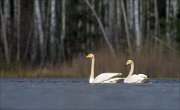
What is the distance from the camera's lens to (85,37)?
4338 cm

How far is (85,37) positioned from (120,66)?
1010 cm

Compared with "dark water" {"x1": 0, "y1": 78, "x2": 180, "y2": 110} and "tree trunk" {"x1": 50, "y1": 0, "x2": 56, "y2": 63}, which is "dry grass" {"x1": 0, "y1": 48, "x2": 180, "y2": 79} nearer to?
"tree trunk" {"x1": 50, "y1": 0, "x2": 56, "y2": 63}

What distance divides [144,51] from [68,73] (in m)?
3.13

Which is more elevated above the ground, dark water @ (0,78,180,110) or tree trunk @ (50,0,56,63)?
dark water @ (0,78,180,110)

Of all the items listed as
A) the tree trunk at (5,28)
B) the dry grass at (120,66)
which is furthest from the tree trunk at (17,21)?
the dry grass at (120,66)

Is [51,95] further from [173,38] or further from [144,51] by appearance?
[173,38]

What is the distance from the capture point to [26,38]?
43.9 metres

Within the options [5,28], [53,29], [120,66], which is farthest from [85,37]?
[120,66]

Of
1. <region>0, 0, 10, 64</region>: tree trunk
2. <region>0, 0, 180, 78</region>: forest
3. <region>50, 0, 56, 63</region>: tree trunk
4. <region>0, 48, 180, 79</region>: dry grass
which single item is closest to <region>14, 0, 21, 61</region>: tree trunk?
<region>0, 0, 180, 78</region>: forest

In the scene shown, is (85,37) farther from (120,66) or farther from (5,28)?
(120,66)

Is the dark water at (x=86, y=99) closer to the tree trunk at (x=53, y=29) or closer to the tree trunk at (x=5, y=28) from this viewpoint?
the tree trunk at (x=5, y=28)

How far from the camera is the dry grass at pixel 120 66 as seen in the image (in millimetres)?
32719

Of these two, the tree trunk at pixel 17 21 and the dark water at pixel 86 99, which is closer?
the dark water at pixel 86 99

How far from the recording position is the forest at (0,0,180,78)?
33.8m
